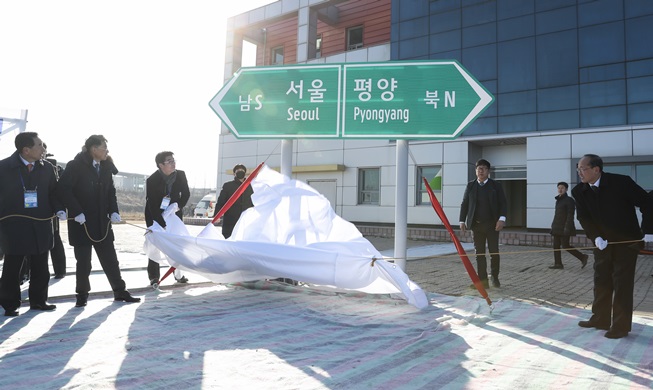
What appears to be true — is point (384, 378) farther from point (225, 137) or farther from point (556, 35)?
point (225, 137)

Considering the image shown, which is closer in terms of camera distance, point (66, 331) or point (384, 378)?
point (384, 378)

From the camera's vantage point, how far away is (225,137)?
77.6ft

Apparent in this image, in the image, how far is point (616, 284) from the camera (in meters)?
4.06

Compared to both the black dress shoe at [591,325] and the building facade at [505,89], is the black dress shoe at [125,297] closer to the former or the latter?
Result: the black dress shoe at [591,325]

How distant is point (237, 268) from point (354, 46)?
1782cm

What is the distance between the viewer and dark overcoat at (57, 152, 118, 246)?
15.8ft

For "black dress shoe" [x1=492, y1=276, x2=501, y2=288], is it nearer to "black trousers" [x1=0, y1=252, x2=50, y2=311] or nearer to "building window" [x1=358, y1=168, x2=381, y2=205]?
"black trousers" [x1=0, y1=252, x2=50, y2=311]

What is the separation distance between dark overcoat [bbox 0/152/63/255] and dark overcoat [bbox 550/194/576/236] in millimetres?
8698

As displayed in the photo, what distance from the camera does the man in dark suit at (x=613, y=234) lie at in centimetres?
399

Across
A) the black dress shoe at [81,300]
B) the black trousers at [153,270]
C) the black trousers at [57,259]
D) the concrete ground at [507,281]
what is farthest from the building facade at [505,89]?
the black dress shoe at [81,300]

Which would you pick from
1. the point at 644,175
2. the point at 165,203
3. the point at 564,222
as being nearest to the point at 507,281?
the point at 564,222

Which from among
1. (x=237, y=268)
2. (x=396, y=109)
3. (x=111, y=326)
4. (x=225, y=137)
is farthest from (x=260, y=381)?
(x=225, y=137)

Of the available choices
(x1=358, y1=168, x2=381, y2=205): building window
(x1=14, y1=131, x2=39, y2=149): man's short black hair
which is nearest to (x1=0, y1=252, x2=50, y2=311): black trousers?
(x1=14, y1=131, x2=39, y2=149): man's short black hair

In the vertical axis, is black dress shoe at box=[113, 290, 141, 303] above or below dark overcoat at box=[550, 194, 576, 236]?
below
